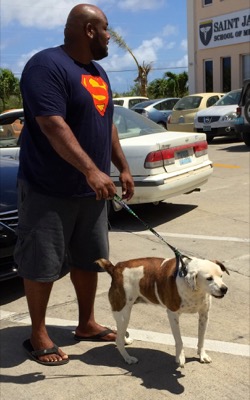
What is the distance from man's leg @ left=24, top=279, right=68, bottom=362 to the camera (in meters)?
3.12

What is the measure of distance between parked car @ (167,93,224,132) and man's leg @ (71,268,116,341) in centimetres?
1347

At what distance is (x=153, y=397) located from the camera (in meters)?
2.87

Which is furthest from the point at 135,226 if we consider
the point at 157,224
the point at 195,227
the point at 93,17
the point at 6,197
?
the point at 93,17

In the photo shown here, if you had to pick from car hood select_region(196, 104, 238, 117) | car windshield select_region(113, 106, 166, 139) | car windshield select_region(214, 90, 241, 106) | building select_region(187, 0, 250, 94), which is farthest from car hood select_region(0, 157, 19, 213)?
building select_region(187, 0, 250, 94)

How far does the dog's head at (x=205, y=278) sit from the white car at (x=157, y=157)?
353 centimetres

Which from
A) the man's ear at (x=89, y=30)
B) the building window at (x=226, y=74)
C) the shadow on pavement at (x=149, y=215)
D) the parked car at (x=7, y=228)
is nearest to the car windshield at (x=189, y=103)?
the building window at (x=226, y=74)

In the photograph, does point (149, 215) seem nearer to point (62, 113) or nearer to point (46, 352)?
point (46, 352)

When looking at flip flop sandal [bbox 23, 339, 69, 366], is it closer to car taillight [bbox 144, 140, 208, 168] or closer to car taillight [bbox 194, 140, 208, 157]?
car taillight [bbox 144, 140, 208, 168]

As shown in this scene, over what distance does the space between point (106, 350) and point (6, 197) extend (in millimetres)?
1876

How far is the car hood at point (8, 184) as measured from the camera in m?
4.53

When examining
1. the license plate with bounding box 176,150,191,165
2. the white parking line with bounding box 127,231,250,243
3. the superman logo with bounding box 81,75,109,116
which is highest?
the superman logo with bounding box 81,75,109,116

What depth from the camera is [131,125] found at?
23.4 feet

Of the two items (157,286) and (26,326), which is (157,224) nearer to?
(26,326)

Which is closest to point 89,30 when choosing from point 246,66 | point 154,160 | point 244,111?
point 154,160
